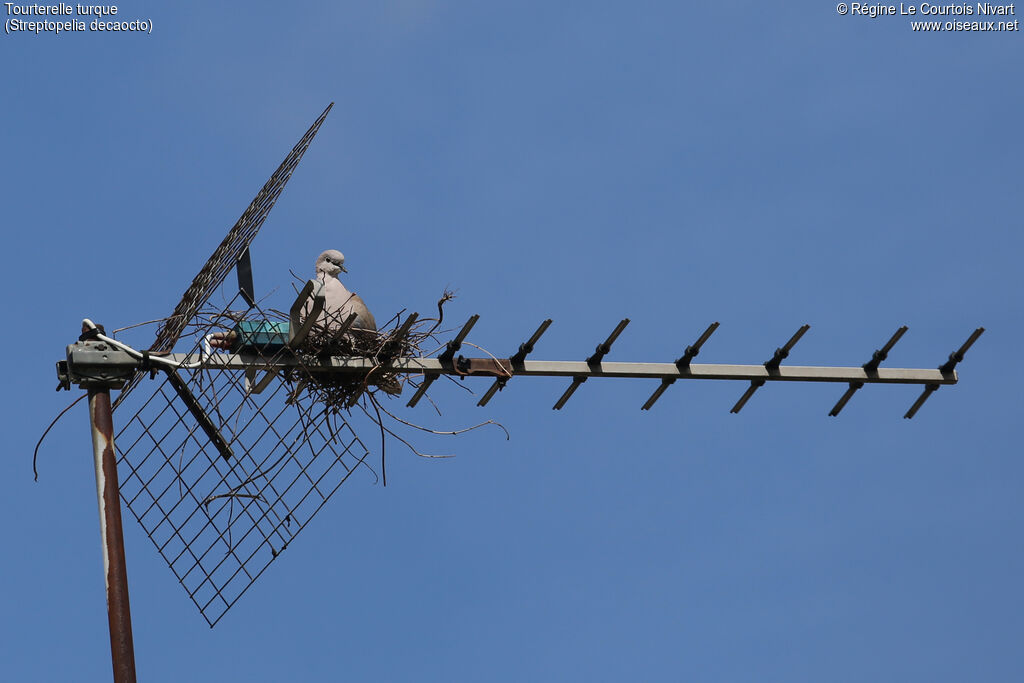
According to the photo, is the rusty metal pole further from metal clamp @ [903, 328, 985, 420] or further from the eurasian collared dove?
metal clamp @ [903, 328, 985, 420]

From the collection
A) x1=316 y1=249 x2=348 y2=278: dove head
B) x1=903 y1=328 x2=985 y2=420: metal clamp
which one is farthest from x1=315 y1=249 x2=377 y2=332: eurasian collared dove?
x1=903 y1=328 x2=985 y2=420: metal clamp

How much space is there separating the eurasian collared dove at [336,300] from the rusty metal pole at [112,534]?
1.40 meters

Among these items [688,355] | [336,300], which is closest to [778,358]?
[688,355]

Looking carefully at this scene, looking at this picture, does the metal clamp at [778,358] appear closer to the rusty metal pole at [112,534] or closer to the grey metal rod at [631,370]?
the grey metal rod at [631,370]

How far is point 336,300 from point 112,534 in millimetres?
3165

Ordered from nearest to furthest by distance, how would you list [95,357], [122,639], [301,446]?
[122,639], [95,357], [301,446]

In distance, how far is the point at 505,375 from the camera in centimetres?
909

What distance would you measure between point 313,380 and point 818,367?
3.24 metres

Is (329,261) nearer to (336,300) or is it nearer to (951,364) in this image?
(336,300)

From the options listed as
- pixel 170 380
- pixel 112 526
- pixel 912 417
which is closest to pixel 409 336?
pixel 170 380

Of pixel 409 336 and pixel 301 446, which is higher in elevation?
pixel 409 336

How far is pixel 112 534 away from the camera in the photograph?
25.0 ft

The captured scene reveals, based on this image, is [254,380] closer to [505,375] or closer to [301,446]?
[301,446]

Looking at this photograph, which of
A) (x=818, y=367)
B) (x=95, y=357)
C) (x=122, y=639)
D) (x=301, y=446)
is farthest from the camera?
(x=818, y=367)
